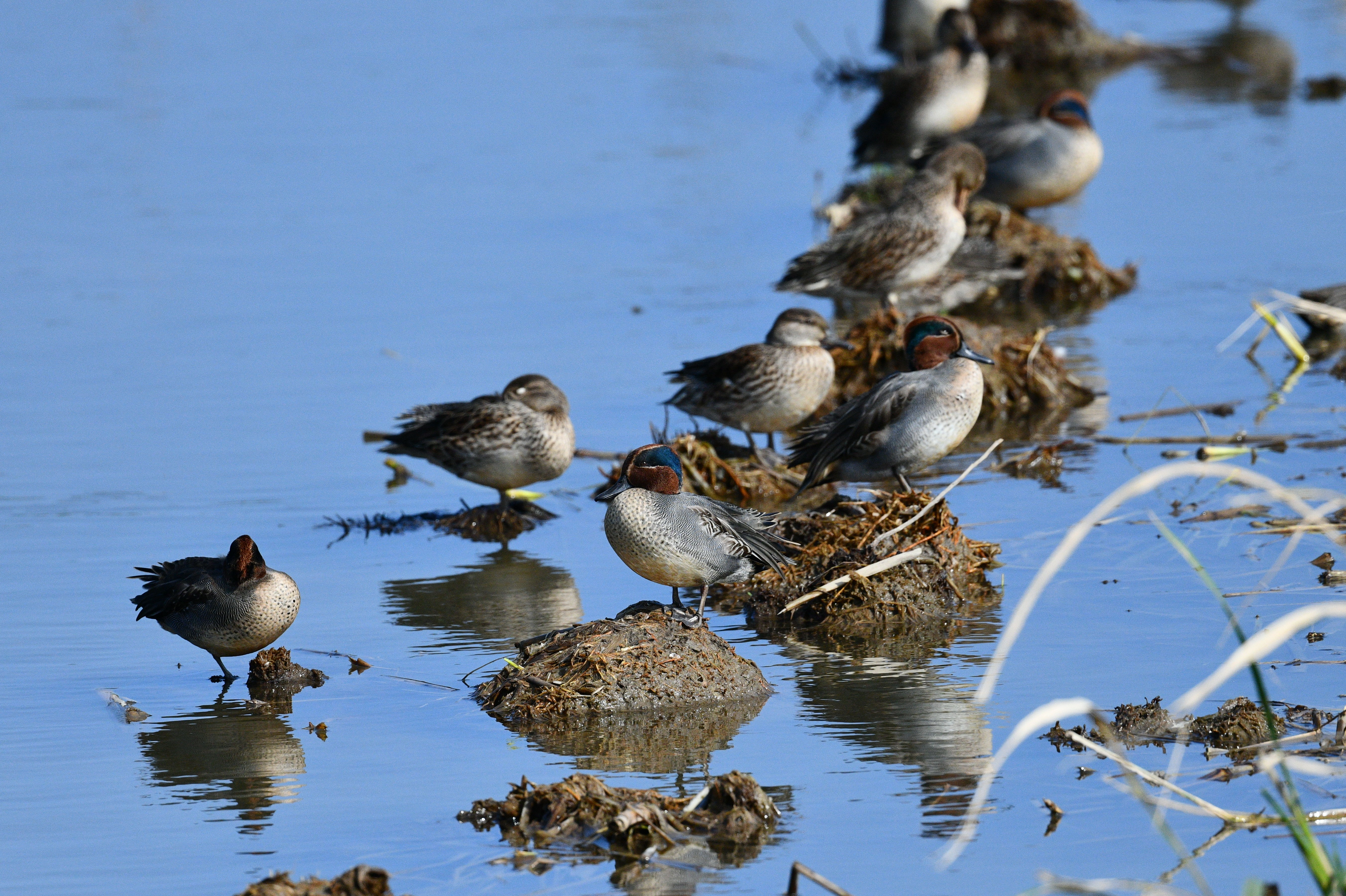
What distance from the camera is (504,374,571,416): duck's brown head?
31.6 feet

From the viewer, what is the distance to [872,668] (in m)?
7.10

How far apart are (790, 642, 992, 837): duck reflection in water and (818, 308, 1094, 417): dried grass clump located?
13.4 ft

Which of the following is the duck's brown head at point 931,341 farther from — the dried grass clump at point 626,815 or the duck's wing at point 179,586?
the dried grass clump at point 626,815

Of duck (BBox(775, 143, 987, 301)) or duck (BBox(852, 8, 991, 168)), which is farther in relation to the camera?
duck (BBox(852, 8, 991, 168))

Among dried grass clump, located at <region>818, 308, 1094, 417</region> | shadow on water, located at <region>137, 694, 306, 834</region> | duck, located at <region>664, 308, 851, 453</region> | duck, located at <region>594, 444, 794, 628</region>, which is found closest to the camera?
shadow on water, located at <region>137, 694, 306, 834</region>

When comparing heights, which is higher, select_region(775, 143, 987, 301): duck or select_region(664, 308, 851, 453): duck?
select_region(775, 143, 987, 301): duck

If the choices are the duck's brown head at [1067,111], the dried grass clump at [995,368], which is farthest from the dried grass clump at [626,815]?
the duck's brown head at [1067,111]

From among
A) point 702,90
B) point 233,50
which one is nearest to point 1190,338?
point 702,90

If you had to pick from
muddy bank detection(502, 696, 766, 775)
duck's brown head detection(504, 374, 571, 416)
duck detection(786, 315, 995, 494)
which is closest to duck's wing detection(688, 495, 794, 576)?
muddy bank detection(502, 696, 766, 775)

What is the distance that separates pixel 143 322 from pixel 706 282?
14.5 feet

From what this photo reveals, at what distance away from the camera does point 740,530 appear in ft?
23.9

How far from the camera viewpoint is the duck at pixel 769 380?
9.98 metres

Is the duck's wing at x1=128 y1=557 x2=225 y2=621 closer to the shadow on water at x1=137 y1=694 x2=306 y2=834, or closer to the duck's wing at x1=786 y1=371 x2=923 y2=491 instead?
the shadow on water at x1=137 y1=694 x2=306 y2=834

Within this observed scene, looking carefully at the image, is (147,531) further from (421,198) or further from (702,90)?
(702,90)
